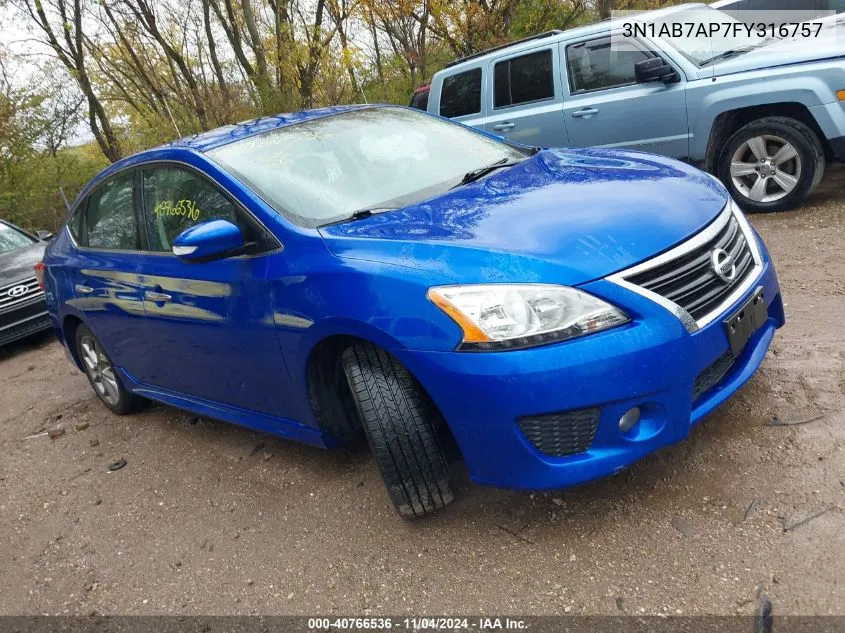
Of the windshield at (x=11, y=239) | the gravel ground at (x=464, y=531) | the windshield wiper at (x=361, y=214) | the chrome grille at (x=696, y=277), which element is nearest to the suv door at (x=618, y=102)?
the gravel ground at (x=464, y=531)

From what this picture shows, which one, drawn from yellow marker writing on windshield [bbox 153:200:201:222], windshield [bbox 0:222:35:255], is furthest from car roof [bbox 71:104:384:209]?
windshield [bbox 0:222:35:255]

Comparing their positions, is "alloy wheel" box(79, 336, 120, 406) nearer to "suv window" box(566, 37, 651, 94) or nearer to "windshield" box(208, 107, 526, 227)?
"windshield" box(208, 107, 526, 227)

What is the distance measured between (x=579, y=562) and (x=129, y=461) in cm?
268

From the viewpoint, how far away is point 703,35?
5.98 m

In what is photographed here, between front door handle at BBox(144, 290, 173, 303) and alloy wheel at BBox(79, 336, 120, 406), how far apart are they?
1135 millimetres

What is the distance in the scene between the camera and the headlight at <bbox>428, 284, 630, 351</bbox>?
2.14 meters

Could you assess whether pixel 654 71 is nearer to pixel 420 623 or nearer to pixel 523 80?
pixel 523 80

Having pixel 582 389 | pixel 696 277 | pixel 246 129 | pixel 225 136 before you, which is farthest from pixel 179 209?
pixel 696 277

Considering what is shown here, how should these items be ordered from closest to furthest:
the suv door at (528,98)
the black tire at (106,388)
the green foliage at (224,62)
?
the black tire at (106,388)
the suv door at (528,98)
the green foliage at (224,62)

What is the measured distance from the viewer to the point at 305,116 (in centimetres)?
363

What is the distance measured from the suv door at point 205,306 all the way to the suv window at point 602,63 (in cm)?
427

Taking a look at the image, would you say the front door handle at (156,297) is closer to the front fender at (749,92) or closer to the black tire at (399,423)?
the black tire at (399,423)

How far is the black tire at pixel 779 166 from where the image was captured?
17.4 ft

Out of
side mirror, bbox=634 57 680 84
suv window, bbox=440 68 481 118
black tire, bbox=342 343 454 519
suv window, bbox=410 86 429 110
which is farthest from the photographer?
suv window, bbox=410 86 429 110
